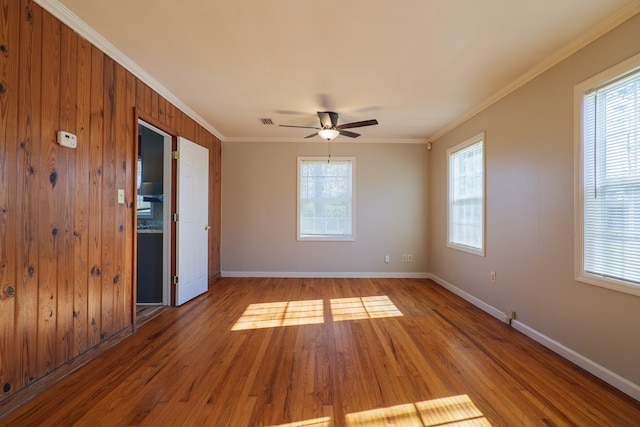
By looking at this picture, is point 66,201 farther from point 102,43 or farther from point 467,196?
point 467,196

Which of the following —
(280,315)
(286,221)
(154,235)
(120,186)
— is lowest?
(280,315)

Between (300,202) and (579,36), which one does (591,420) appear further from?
(300,202)

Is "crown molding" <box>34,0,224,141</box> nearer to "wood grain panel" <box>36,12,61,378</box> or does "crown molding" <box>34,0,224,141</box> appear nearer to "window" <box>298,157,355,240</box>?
"wood grain panel" <box>36,12,61,378</box>

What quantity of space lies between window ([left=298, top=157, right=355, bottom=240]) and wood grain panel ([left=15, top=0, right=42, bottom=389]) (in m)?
3.72

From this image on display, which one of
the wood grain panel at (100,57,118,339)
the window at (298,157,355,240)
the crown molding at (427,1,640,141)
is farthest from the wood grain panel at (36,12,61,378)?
the crown molding at (427,1,640,141)

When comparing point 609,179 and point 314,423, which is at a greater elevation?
point 609,179

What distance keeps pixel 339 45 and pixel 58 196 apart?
2383 millimetres

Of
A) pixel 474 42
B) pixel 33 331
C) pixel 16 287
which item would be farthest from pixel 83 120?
pixel 474 42

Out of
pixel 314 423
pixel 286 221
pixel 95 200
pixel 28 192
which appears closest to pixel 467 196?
pixel 286 221

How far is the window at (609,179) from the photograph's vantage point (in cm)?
184

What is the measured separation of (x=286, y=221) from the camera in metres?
5.14

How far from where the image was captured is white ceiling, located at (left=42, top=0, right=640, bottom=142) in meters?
1.87

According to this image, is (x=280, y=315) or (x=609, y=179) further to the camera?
(x=280, y=315)

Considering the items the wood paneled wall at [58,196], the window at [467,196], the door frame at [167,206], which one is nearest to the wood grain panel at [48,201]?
the wood paneled wall at [58,196]
